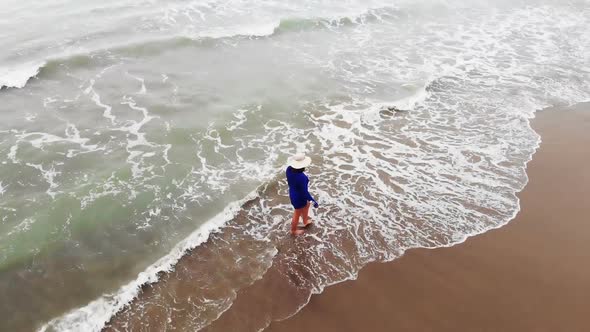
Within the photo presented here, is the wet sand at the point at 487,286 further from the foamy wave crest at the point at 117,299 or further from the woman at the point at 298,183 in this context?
the foamy wave crest at the point at 117,299

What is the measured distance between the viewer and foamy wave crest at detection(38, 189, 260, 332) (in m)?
5.32

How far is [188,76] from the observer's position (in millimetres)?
12945

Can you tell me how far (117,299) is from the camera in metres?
5.65

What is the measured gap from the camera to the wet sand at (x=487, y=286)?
17.1ft

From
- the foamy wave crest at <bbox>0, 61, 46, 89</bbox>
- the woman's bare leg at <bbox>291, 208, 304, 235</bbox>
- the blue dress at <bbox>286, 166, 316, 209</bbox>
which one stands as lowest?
the foamy wave crest at <bbox>0, 61, 46, 89</bbox>

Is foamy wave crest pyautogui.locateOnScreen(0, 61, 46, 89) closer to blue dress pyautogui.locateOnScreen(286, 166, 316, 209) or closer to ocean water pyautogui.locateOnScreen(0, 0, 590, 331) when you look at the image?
ocean water pyautogui.locateOnScreen(0, 0, 590, 331)

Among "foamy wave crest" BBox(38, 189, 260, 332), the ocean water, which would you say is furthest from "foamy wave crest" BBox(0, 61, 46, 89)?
"foamy wave crest" BBox(38, 189, 260, 332)

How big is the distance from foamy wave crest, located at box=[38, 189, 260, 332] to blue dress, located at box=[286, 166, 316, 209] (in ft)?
Answer: 5.04

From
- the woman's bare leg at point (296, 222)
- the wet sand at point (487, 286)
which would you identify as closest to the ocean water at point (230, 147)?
the woman's bare leg at point (296, 222)

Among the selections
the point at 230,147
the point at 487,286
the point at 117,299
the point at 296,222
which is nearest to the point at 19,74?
the point at 230,147

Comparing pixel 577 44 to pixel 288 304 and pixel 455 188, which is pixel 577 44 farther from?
pixel 288 304

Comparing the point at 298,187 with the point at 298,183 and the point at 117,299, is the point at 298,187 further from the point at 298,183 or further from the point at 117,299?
the point at 117,299

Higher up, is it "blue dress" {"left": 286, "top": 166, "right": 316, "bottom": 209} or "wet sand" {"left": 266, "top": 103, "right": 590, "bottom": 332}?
"blue dress" {"left": 286, "top": 166, "right": 316, "bottom": 209}

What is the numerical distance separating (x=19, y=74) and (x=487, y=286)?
44.7 feet
